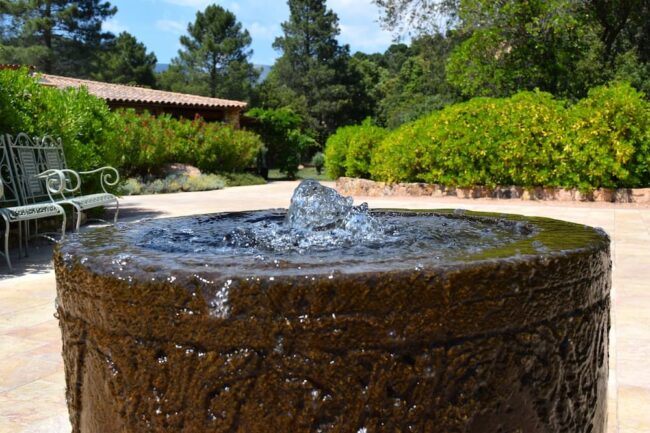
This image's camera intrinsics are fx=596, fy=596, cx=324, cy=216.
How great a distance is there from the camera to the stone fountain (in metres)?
1.23

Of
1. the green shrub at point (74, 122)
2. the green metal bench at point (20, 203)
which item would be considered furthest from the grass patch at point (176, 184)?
the green metal bench at point (20, 203)

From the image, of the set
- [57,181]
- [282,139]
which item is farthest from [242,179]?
[57,181]

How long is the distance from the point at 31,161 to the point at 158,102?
1704cm

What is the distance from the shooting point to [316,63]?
41.7 metres

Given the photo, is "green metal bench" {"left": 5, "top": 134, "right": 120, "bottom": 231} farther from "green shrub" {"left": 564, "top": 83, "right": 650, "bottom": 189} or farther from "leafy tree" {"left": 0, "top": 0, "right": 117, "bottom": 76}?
"leafy tree" {"left": 0, "top": 0, "right": 117, "bottom": 76}

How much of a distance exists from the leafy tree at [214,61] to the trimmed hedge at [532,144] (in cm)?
2746

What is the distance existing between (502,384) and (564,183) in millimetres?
10985

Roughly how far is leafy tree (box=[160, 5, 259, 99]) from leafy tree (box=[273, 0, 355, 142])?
113 inches

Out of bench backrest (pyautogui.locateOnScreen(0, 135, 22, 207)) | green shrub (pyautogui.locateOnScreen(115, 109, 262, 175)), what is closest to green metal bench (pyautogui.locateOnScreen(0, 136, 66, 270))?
bench backrest (pyautogui.locateOnScreen(0, 135, 22, 207))

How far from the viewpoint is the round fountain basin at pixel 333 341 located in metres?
1.22

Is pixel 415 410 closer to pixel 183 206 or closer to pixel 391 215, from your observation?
pixel 391 215

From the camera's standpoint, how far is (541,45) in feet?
49.1

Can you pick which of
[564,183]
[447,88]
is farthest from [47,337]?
[447,88]

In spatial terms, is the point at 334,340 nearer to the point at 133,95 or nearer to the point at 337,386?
the point at 337,386
